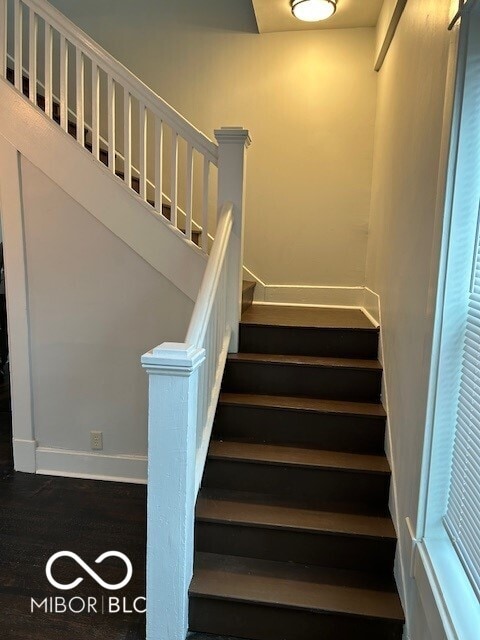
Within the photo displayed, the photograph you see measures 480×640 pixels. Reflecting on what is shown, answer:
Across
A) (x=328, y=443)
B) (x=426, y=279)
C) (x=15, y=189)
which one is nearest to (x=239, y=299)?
(x=328, y=443)

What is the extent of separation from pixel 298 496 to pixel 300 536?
216 millimetres

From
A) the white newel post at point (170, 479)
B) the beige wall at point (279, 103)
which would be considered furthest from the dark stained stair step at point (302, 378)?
the beige wall at point (279, 103)

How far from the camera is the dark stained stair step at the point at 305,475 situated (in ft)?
6.59

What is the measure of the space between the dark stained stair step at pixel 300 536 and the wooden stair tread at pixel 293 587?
40mm

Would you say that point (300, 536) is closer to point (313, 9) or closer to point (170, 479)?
point (170, 479)

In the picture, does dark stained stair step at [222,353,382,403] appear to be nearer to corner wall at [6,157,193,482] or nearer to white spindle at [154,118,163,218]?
corner wall at [6,157,193,482]

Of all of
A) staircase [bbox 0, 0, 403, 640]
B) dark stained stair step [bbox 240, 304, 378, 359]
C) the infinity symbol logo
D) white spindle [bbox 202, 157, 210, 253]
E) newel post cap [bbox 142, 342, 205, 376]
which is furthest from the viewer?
dark stained stair step [bbox 240, 304, 378, 359]

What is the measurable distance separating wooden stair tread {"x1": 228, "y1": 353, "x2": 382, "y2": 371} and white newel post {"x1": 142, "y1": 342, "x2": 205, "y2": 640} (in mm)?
822

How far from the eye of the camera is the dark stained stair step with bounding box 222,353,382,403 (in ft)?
7.77

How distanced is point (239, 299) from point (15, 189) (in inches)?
62.0

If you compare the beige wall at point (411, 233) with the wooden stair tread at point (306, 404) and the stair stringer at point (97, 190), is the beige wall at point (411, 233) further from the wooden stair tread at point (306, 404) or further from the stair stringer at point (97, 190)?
the stair stringer at point (97, 190)

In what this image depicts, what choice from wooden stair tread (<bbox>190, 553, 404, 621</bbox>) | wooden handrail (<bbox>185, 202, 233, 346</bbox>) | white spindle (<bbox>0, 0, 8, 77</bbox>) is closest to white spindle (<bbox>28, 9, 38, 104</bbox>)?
white spindle (<bbox>0, 0, 8, 77</bbox>)

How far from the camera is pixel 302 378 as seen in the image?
2.41 meters

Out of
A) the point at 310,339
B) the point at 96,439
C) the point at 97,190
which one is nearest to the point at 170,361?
the point at 310,339
